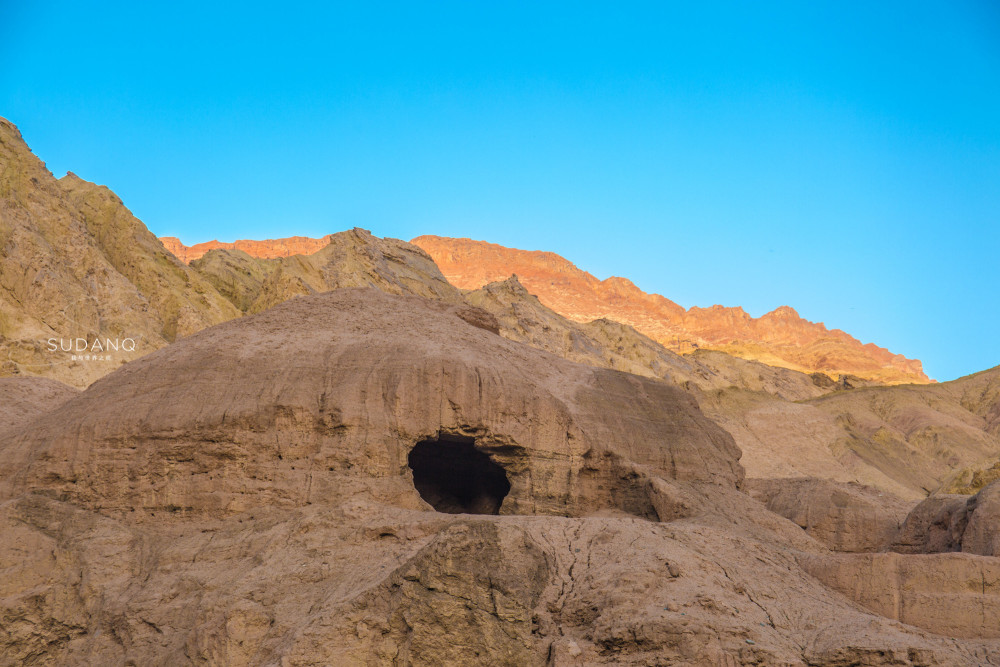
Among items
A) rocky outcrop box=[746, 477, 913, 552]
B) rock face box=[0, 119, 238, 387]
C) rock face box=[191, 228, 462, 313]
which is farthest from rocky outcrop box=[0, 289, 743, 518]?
rock face box=[191, 228, 462, 313]

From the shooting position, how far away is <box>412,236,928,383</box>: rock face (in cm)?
13100

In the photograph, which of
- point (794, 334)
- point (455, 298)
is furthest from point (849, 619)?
point (794, 334)

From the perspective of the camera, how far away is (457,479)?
2089cm

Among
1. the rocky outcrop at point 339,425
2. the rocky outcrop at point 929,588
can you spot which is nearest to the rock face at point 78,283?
the rocky outcrop at point 339,425

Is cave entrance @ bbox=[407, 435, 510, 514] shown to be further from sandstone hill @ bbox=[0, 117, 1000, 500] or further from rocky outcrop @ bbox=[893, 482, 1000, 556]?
rocky outcrop @ bbox=[893, 482, 1000, 556]

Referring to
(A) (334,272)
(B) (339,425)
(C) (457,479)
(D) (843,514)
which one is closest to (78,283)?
(A) (334,272)

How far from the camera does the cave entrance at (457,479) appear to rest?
66.3ft

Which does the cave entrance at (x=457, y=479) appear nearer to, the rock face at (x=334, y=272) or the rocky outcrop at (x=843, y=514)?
the rocky outcrop at (x=843, y=514)

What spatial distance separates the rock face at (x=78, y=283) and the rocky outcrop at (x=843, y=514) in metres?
26.5

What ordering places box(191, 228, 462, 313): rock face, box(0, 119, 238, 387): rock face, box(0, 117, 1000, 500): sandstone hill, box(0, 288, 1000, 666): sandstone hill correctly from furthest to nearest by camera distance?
box(191, 228, 462, 313): rock face
box(0, 117, 1000, 500): sandstone hill
box(0, 119, 238, 387): rock face
box(0, 288, 1000, 666): sandstone hill

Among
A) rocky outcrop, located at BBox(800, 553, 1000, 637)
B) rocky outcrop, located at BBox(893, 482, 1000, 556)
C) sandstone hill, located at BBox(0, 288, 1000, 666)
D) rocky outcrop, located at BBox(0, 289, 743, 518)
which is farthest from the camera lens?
rocky outcrop, located at BBox(893, 482, 1000, 556)

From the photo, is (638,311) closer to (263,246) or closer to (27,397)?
(263,246)

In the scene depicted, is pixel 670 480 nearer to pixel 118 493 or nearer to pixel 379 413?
pixel 379 413

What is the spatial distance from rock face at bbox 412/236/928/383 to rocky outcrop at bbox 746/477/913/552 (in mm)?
97300
